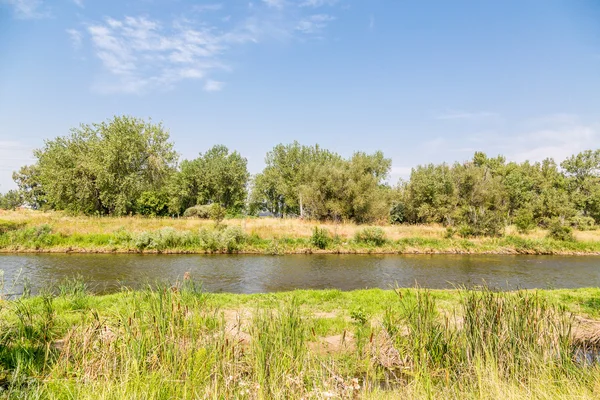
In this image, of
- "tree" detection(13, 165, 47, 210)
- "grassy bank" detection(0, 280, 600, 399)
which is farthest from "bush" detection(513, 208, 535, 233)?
"tree" detection(13, 165, 47, 210)

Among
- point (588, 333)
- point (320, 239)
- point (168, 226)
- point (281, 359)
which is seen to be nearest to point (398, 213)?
point (320, 239)

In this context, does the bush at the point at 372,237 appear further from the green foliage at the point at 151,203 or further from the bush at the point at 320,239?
the green foliage at the point at 151,203

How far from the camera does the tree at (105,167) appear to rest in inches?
1355

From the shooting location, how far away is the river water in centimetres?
1512

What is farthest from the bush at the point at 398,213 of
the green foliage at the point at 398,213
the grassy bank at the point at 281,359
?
the grassy bank at the point at 281,359

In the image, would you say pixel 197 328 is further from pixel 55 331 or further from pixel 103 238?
pixel 103 238

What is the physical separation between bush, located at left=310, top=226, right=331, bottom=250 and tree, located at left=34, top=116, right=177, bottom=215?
2132 centimetres

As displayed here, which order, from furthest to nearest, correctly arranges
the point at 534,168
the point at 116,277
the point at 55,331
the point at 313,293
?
1. the point at 534,168
2. the point at 116,277
3. the point at 313,293
4. the point at 55,331

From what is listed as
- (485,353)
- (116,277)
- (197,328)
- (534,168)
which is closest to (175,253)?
(116,277)

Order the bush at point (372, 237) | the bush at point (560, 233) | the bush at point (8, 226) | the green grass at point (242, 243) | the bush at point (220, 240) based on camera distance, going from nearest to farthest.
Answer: the green grass at point (242, 243), the bush at point (8, 226), the bush at point (220, 240), the bush at point (372, 237), the bush at point (560, 233)

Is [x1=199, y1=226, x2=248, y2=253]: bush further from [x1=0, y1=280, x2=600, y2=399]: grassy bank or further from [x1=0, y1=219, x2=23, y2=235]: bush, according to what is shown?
[x1=0, y1=280, x2=600, y2=399]: grassy bank

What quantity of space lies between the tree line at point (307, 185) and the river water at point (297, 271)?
9950 millimetres

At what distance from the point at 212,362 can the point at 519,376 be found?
445 cm

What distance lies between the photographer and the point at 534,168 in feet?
203
